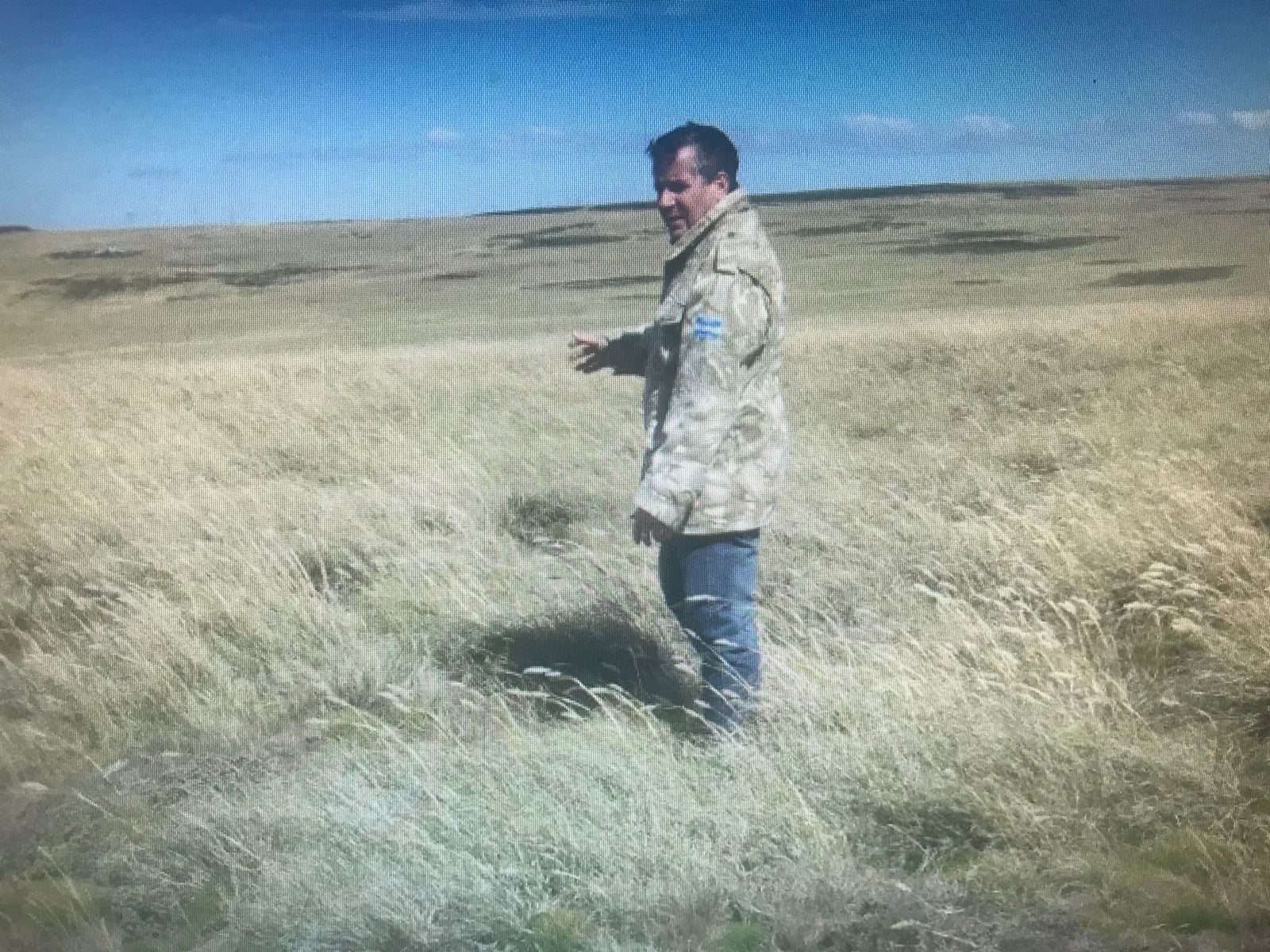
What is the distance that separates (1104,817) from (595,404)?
9.24 feet

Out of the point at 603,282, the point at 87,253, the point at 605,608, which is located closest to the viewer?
the point at 605,608

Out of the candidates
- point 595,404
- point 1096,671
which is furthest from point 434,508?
point 1096,671

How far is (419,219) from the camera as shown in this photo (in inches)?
120

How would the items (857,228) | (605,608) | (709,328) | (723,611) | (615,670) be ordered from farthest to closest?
(857,228) < (605,608) < (615,670) < (723,611) < (709,328)

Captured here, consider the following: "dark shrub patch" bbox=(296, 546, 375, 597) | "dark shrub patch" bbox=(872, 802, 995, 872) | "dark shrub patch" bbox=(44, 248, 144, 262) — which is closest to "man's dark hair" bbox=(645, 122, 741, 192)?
"dark shrub patch" bbox=(872, 802, 995, 872)

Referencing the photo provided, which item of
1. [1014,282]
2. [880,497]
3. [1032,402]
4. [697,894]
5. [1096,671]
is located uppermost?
[1014,282]

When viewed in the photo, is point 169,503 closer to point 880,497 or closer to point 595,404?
point 595,404

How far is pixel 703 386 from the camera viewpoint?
2.20 meters

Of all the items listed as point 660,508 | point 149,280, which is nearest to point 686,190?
point 660,508

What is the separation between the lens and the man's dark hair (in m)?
2.36

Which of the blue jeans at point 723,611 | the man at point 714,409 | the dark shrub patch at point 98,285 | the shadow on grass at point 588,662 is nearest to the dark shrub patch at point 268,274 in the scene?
the dark shrub patch at point 98,285

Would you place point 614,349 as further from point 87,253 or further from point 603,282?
point 87,253

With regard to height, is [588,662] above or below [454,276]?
below

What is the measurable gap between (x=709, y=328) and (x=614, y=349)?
57 centimetres
